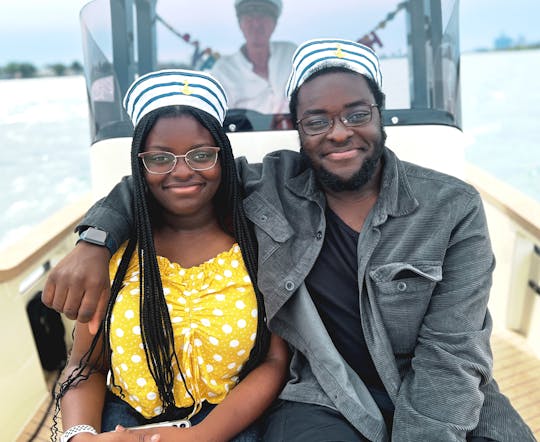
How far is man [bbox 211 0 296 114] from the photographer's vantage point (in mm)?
2285

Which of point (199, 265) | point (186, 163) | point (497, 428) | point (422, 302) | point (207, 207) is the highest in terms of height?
point (186, 163)

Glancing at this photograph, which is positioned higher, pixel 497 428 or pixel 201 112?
pixel 201 112

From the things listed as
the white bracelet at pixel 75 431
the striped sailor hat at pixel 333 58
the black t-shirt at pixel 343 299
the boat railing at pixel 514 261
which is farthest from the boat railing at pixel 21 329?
the boat railing at pixel 514 261

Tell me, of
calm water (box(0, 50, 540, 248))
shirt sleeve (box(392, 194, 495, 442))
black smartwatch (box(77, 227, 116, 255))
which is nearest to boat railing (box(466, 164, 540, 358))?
shirt sleeve (box(392, 194, 495, 442))

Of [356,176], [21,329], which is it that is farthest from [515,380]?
[21,329]

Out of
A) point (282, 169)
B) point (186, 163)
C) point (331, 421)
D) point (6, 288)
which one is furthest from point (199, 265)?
point (6, 288)

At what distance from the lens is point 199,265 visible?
1.53 m

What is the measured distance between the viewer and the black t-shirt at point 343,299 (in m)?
1.52

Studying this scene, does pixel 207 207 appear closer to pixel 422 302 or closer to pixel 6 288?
pixel 422 302

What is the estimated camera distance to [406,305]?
1.46 m

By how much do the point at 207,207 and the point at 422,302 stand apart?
2.25 ft

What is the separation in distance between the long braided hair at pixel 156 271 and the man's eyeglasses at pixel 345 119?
249 millimetres

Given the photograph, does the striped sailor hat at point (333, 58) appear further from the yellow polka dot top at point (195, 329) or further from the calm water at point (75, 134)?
the calm water at point (75, 134)

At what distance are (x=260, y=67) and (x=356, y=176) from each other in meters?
1.02
